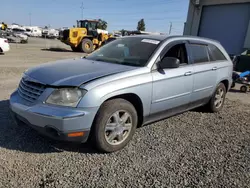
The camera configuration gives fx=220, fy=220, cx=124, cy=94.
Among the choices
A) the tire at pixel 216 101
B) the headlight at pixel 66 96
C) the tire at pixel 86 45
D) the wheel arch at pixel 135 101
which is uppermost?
the headlight at pixel 66 96

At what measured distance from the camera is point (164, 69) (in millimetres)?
3463

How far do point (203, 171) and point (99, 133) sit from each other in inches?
54.6

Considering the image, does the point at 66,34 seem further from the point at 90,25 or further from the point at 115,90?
the point at 115,90

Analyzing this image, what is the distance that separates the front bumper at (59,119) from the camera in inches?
101

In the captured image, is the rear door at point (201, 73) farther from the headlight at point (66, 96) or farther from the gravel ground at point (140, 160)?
the headlight at point (66, 96)

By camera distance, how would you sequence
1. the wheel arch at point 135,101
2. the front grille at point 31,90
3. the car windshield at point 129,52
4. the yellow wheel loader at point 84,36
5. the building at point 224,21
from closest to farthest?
the front grille at point 31,90, the wheel arch at point 135,101, the car windshield at point 129,52, the building at point 224,21, the yellow wheel loader at point 84,36

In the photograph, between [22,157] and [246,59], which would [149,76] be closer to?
[22,157]

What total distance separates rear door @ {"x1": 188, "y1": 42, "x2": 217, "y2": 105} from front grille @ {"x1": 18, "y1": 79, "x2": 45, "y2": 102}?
8.65 ft

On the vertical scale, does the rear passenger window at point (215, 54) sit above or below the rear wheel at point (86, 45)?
above

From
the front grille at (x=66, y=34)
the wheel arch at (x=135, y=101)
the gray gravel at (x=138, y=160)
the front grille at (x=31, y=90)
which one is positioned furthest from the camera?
the front grille at (x=66, y=34)

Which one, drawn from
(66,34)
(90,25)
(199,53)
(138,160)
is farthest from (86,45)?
(138,160)

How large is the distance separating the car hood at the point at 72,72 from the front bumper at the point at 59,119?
12.7 inches

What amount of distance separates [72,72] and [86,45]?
1680 cm

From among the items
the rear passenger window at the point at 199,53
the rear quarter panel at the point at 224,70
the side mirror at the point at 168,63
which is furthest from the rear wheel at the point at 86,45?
the side mirror at the point at 168,63
